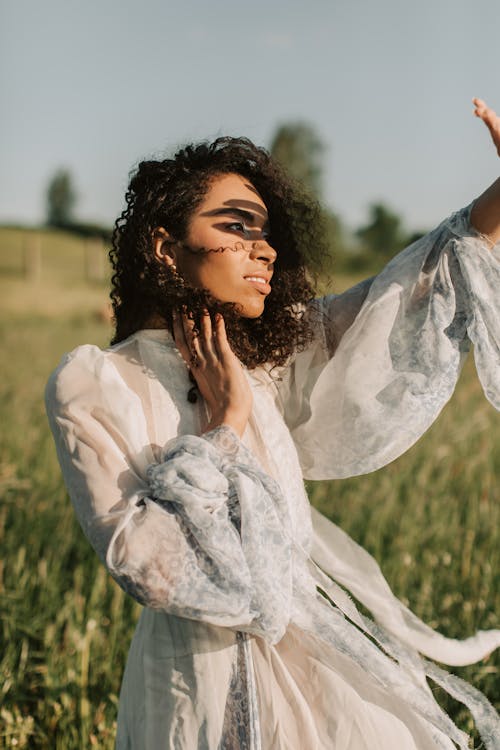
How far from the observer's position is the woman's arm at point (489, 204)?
155 cm

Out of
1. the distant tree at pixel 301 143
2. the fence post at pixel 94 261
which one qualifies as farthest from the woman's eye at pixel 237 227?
the distant tree at pixel 301 143

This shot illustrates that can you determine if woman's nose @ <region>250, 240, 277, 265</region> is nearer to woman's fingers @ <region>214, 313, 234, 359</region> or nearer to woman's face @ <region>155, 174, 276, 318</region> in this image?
woman's face @ <region>155, 174, 276, 318</region>

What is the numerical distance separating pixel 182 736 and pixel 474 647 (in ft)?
2.67

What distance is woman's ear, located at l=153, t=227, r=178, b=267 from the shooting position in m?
1.69

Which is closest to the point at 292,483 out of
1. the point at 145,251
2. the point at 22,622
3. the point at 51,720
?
the point at 145,251

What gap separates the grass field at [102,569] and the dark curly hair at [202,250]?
127cm

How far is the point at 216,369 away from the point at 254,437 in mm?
175

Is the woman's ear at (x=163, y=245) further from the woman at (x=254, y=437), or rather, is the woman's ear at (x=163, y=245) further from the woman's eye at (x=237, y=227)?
the woman's eye at (x=237, y=227)

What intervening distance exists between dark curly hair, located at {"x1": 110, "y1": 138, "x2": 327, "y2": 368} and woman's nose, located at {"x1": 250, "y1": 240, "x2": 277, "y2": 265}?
10 cm

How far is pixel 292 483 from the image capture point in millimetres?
1661

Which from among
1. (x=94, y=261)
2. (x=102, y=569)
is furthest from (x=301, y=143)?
(x=102, y=569)

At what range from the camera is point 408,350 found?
1.74 m

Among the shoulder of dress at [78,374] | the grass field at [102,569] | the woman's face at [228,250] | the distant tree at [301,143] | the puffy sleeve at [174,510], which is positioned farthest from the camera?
the distant tree at [301,143]

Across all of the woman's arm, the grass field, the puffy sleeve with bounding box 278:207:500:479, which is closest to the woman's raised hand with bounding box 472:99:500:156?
the woman's arm
